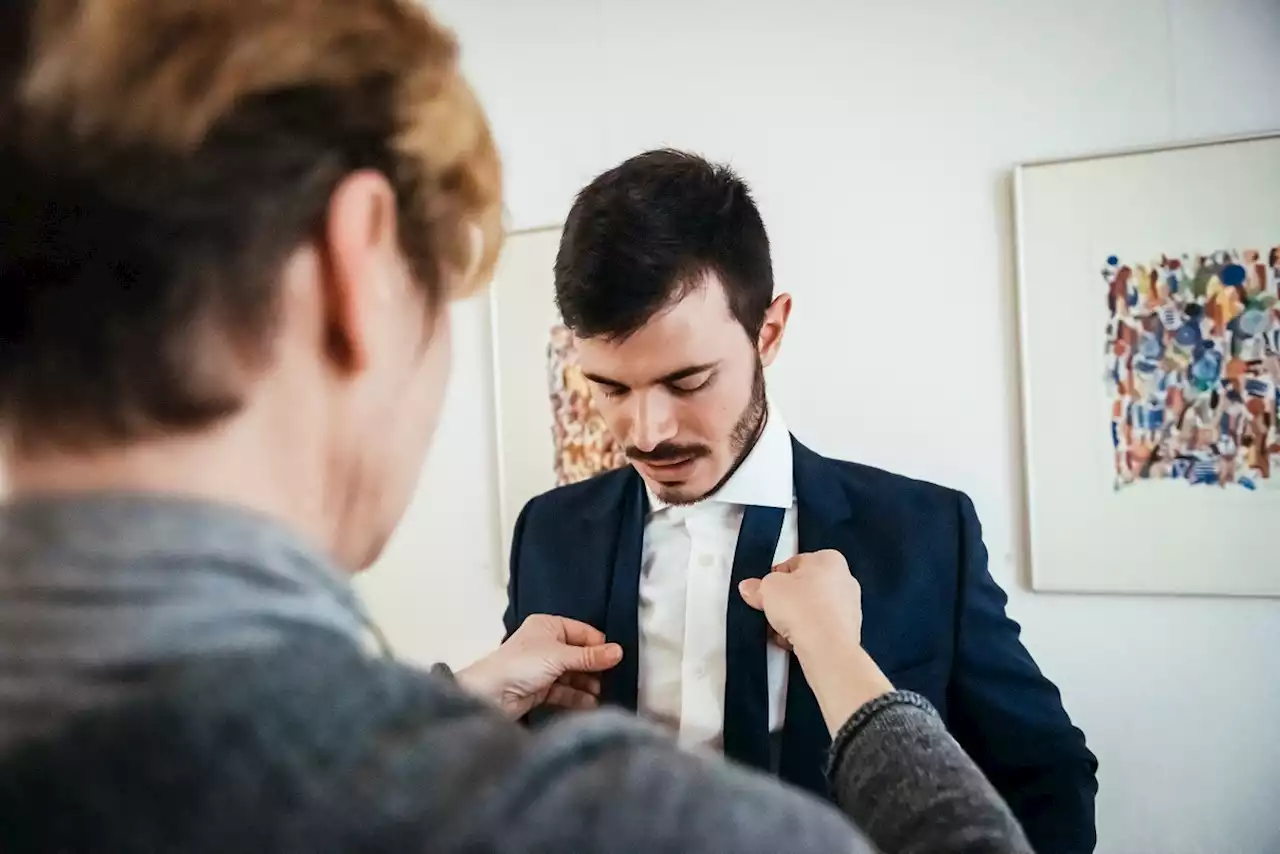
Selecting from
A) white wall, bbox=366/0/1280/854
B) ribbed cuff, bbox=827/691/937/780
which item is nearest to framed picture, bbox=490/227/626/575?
white wall, bbox=366/0/1280/854

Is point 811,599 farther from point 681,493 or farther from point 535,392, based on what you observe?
point 535,392

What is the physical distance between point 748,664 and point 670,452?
264 mm

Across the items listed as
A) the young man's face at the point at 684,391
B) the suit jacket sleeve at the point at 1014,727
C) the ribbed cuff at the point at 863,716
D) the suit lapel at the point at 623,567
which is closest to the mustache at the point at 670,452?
the young man's face at the point at 684,391

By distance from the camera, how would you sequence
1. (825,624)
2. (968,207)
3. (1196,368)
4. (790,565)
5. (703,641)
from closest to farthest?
(825,624), (790,565), (703,641), (1196,368), (968,207)

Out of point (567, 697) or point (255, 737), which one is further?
point (567, 697)

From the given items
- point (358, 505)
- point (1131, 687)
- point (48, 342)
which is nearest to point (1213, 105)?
point (1131, 687)

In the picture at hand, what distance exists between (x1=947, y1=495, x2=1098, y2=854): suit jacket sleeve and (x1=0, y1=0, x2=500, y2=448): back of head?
92 cm

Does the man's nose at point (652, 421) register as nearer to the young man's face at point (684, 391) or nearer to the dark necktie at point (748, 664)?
the young man's face at point (684, 391)

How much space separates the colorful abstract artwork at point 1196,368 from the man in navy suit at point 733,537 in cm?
47

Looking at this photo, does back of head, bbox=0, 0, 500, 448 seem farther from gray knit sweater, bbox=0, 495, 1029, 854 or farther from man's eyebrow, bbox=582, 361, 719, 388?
man's eyebrow, bbox=582, 361, 719, 388

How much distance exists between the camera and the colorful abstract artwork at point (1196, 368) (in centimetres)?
136

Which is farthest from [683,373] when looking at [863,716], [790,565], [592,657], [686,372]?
[863,716]

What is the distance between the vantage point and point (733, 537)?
1.17 meters

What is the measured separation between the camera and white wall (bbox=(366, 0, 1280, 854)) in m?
1.41
